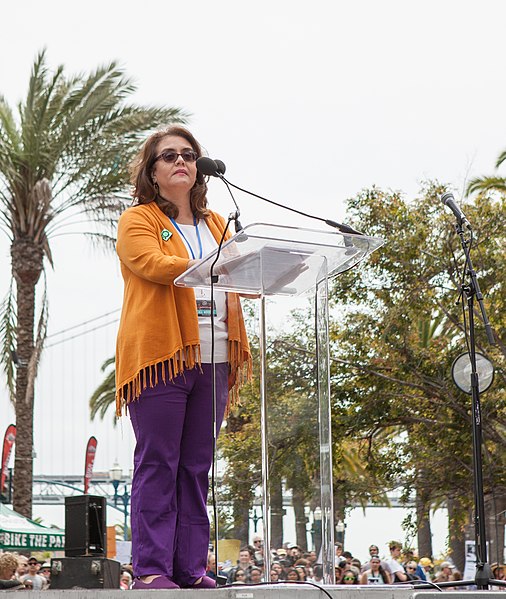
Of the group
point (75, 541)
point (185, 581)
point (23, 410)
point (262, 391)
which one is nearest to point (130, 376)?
point (262, 391)

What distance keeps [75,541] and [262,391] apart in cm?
333

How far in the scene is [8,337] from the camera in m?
18.0

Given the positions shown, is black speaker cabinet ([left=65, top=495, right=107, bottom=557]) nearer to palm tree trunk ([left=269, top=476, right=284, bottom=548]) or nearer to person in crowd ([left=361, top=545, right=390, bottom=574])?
palm tree trunk ([left=269, top=476, right=284, bottom=548])

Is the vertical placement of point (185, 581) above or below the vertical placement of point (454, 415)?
below

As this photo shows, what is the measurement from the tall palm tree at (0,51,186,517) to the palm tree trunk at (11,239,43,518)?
17mm

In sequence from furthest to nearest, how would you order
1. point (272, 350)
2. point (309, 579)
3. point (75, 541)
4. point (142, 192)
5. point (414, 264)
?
point (414, 264), point (75, 541), point (142, 192), point (272, 350), point (309, 579)

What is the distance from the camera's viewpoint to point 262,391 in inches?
136

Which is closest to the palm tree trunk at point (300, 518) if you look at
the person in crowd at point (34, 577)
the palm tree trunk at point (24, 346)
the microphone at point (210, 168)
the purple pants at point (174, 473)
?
the purple pants at point (174, 473)

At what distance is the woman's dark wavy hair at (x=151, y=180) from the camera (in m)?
3.89

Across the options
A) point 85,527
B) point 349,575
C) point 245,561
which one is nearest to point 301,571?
point 245,561

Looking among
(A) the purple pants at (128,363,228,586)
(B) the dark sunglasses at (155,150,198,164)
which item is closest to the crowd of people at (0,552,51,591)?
(A) the purple pants at (128,363,228,586)

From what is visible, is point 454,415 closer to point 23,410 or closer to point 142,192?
point 23,410

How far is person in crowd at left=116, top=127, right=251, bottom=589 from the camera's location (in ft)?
11.6

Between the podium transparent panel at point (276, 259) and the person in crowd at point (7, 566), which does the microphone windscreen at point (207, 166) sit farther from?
the person in crowd at point (7, 566)
